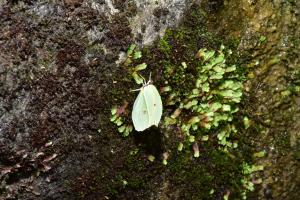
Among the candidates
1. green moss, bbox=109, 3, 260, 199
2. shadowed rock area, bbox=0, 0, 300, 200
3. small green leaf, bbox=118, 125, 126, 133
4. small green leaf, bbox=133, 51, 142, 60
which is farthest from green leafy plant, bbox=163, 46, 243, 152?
small green leaf, bbox=118, 125, 126, 133

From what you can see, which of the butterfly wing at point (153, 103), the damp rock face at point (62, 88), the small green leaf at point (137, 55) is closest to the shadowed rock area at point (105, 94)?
the damp rock face at point (62, 88)

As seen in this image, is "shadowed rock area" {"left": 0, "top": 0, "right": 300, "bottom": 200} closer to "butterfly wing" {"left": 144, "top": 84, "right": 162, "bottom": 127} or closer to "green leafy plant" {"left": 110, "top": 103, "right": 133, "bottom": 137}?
"green leafy plant" {"left": 110, "top": 103, "right": 133, "bottom": 137}

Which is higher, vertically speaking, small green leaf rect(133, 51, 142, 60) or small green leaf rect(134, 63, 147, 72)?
small green leaf rect(133, 51, 142, 60)

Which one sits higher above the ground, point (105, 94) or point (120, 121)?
point (105, 94)

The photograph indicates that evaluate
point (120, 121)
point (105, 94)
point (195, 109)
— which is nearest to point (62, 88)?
point (105, 94)

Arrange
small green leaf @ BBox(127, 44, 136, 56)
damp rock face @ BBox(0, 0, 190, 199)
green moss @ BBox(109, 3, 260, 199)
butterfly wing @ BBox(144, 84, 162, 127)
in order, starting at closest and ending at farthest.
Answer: damp rock face @ BBox(0, 0, 190, 199), butterfly wing @ BBox(144, 84, 162, 127), small green leaf @ BBox(127, 44, 136, 56), green moss @ BBox(109, 3, 260, 199)

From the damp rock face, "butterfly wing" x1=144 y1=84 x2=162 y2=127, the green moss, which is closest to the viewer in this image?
the damp rock face

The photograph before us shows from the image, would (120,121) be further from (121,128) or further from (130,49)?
(130,49)

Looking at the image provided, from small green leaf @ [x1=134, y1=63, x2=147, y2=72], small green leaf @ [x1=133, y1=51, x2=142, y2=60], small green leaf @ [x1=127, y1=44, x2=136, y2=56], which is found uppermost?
small green leaf @ [x1=127, y1=44, x2=136, y2=56]

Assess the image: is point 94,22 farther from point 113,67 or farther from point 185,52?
point 185,52

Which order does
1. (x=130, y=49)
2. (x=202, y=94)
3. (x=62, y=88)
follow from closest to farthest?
(x=62, y=88) < (x=130, y=49) < (x=202, y=94)

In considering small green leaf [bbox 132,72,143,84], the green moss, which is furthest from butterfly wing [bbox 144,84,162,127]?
the green moss

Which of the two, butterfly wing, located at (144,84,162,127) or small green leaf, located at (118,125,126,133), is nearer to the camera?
butterfly wing, located at (144,84,162,127)
